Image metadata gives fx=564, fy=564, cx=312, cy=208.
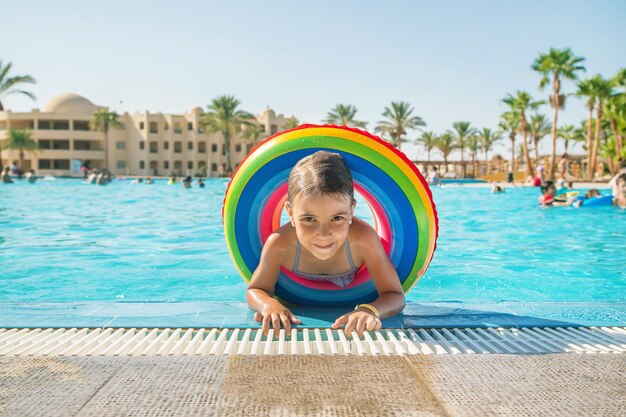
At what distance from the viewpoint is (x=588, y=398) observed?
1601 mm

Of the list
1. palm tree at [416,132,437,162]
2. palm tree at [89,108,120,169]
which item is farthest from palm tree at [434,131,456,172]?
palm tree at [89,108,120,169]

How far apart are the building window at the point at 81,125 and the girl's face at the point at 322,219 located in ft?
196

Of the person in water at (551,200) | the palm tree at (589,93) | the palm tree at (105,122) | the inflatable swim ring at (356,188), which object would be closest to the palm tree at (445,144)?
the palm tree at (589,93)

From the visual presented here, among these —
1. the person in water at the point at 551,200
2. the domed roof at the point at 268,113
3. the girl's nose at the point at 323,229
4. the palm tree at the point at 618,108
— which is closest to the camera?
the girl's nose at the point at 323,229

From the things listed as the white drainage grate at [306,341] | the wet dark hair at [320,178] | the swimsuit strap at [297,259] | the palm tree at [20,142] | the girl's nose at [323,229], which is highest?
the palm tree at [20,142]

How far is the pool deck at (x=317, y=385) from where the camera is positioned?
1.53 meters

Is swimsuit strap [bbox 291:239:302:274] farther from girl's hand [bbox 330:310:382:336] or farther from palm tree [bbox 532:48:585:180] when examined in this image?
palm tree [bbox 532:48:585:180]

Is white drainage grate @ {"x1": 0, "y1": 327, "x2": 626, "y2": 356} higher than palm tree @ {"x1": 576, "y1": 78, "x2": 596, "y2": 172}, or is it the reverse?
palm tree @ {"x1": 576, "y1": 78, "x2": 596, "y2": 172}

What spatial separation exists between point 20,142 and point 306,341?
54.6 metres

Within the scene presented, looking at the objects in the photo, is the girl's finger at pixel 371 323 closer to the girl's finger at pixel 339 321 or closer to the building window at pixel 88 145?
the girl's finger at pixel 339 321

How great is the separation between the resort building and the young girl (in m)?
52.1

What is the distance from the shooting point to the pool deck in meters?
1.53

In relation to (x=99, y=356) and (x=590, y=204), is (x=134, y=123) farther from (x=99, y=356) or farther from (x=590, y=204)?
(x=99, y=356)

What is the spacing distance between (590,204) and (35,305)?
42.0ft
